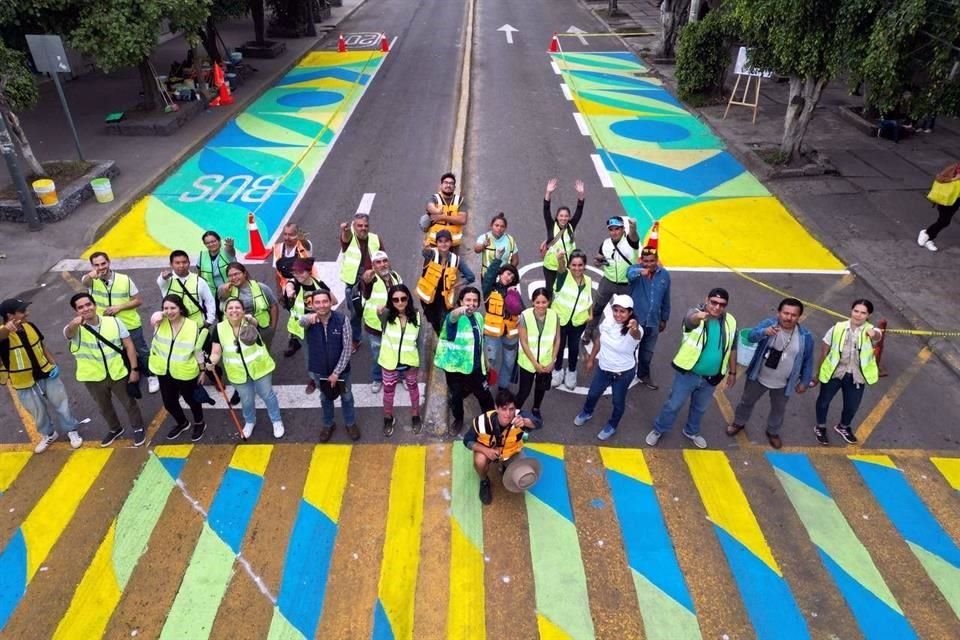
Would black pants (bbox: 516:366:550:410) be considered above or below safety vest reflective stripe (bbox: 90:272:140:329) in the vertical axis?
below

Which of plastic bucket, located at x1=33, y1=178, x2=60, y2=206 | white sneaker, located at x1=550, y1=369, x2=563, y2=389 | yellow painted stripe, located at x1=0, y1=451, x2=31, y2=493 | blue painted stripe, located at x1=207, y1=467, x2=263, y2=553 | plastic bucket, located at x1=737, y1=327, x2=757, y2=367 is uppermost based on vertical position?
Answer: plastic bucket, located at x1=737, y1=327, x2=757, y2=367

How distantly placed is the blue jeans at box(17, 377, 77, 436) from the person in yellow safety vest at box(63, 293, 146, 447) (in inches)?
19.2

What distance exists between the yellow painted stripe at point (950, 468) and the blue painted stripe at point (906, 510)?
1.55ft

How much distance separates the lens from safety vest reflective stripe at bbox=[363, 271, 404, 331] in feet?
23.2

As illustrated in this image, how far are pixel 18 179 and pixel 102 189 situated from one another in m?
1.51

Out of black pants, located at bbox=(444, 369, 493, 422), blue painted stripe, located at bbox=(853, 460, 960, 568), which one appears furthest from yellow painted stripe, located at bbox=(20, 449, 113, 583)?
blue painted stripe, located at bbox=(853, 460, 960, 568)

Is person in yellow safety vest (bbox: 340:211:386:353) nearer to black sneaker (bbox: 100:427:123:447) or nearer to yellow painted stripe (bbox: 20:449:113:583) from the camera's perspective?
black sneaker (bbox: 100:427:123:447)

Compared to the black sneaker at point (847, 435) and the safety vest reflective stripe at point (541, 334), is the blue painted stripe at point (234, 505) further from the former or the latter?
the black sneaker at point (847, 435)

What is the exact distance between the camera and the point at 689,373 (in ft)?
21.9

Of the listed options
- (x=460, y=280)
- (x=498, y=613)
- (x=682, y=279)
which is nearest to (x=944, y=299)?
(x=682, y=279)

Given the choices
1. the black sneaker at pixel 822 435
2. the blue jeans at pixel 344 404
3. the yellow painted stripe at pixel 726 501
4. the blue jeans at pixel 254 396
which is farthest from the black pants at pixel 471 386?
the black sneaker at pixel 822 435

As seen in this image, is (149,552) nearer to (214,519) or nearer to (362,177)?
(214,519)

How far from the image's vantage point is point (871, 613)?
5398mm

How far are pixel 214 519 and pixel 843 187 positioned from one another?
45.2 feet
